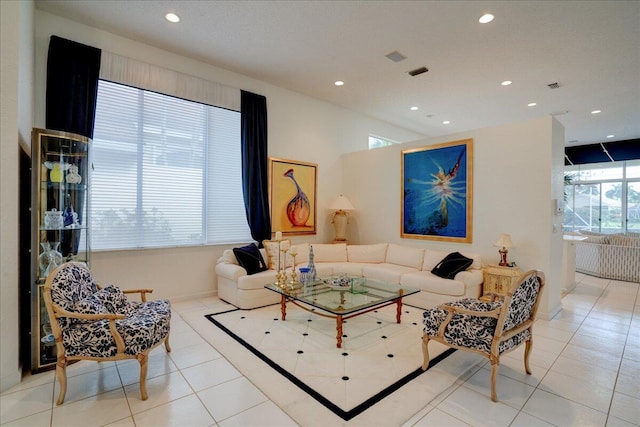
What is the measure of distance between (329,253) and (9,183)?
166 inches

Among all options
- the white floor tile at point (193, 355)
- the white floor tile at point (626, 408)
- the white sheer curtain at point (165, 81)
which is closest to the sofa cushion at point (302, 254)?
the white floor tile at point (193, 355)

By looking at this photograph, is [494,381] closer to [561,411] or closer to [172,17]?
[561,411]

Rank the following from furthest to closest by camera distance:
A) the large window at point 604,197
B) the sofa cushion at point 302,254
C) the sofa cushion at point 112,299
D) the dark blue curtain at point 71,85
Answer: the large window at point 604,197
the sofa cushion at point 302,254
the dark blue curtain at point 71,85
the sofa cushion at point 112,299

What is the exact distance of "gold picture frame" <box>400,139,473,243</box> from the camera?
4.78 metres

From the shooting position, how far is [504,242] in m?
4.12

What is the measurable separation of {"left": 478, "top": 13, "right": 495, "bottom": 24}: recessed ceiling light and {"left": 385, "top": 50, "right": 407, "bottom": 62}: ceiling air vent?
1036 millimetres

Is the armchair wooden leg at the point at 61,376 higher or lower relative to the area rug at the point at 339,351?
higher

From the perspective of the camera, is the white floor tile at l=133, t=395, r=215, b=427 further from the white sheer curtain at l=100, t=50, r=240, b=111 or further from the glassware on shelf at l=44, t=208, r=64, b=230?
the white sheer curtain at l=100, t=50, r=240, b=111

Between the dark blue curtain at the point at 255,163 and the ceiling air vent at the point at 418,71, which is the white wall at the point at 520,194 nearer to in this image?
the ceiling air vent at the point at 418,71

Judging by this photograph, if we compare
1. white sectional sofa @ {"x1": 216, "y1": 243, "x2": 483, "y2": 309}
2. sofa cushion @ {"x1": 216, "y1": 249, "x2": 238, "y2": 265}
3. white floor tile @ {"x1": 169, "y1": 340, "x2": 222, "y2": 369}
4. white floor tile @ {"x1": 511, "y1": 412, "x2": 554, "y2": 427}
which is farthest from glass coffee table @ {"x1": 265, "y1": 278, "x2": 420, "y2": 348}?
white floor tile @ {"x1": 511, "y1": 412, "x2": 554, "y2": 427}

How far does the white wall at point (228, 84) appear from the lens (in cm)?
361

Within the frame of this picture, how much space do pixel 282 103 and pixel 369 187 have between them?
2369 millimetres

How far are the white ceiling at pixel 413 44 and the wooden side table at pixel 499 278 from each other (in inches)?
114

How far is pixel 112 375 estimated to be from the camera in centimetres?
254
